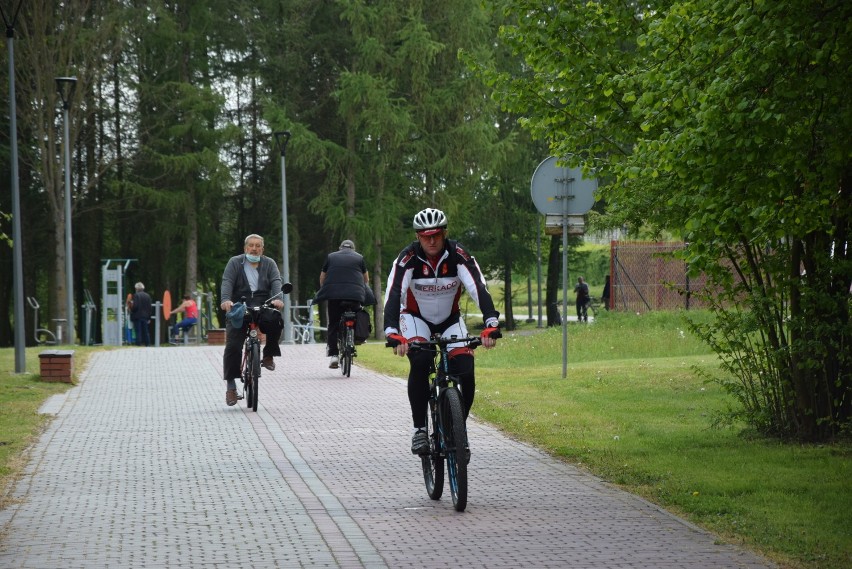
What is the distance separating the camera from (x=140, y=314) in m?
37.1

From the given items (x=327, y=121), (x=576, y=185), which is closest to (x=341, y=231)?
(x=327, y=121)

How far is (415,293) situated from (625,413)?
207 inches

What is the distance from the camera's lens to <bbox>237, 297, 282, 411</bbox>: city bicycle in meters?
13.9

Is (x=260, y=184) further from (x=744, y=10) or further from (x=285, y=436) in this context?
(x=744, y=10)

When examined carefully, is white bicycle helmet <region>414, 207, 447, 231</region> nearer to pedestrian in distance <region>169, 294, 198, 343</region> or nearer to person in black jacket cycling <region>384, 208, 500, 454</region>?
person in black jacket cycling <region>384, 208, 500, 454</region>

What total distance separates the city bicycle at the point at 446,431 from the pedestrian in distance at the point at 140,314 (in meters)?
29.4

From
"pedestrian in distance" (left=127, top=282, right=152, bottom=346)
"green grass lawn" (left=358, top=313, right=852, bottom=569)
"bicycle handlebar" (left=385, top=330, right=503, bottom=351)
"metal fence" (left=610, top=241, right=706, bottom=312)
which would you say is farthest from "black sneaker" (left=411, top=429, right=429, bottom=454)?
"pedestrian in distance" (left=127, top=282, right=152, bottom=346)

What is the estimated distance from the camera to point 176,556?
668 cm

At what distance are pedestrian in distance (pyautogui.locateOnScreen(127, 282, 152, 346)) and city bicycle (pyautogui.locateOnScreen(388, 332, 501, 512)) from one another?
96.5 ft

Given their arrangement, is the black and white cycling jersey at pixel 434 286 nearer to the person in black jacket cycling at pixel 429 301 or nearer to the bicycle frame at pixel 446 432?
the person in black jacket cycling at pixel 429 301

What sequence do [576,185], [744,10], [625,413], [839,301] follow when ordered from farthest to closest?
[576,185] < [625,413] < [839,301] < [744,10]

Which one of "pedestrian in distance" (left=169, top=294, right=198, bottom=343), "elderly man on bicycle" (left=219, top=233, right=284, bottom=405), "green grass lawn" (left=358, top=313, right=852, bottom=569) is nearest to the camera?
"green grass lawn" (left=358, top=313, right=852, bottom=569)

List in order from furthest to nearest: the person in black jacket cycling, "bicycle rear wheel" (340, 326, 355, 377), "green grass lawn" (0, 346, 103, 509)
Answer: "bicycle rear wheel" (340, 326, 355, 377) → "green grass lawn" (0, 346, 103, 509) → the person in black jacket cycling

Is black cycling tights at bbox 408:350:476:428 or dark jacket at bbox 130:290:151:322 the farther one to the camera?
dark jacket at bbox 130:290:151:322
